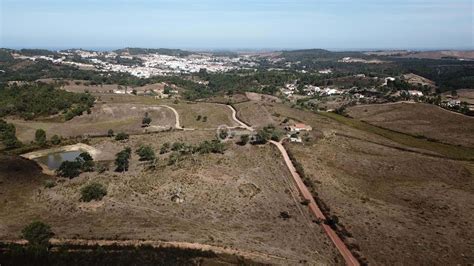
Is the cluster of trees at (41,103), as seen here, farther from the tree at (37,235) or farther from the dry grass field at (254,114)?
the tree at (37,235)

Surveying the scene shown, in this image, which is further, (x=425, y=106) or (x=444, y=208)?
(x=425, y=106)

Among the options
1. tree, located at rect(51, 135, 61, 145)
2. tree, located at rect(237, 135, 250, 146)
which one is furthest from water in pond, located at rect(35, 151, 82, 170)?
tree, located at rect(237, 135, 250, 146)

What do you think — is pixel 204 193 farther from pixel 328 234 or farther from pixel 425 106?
pixel 425 106

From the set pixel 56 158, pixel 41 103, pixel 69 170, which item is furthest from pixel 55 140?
pixel 41 103

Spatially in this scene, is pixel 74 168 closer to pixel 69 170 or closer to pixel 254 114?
pixel 69 170

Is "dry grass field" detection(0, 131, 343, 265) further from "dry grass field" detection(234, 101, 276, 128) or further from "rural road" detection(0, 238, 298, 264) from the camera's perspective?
"dry grass field" detection(234, 101, 276, 128)

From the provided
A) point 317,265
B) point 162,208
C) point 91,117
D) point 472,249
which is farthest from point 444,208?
point 91,117
